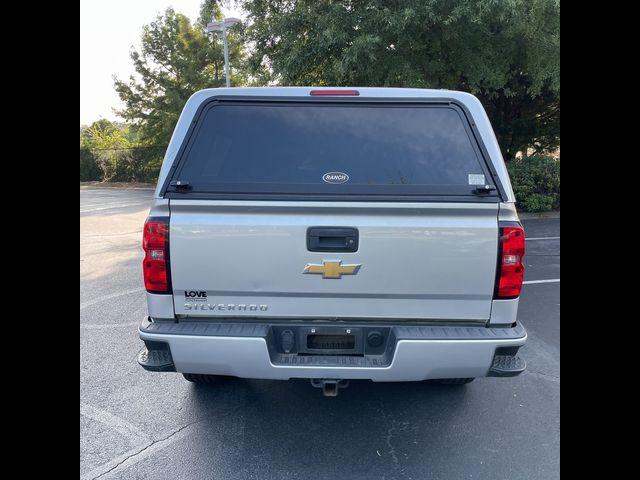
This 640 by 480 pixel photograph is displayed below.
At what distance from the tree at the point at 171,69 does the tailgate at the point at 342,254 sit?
23.5 m

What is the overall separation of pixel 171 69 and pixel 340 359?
85.6 feet

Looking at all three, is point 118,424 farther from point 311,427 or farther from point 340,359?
point 340,359

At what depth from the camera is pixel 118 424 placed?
3.01 metres

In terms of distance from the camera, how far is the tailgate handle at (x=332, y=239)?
2395 millimetres

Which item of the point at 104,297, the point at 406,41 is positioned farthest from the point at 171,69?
the point at 104,297

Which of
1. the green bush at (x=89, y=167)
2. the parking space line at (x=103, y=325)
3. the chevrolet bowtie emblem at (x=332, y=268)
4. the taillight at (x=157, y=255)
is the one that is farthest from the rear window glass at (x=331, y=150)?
the green bush at (x=89, y=167)

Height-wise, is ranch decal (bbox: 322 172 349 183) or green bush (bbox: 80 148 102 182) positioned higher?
green bush (bbox: 80 148 102 182)

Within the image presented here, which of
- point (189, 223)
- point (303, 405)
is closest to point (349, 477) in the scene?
point (303, 405)

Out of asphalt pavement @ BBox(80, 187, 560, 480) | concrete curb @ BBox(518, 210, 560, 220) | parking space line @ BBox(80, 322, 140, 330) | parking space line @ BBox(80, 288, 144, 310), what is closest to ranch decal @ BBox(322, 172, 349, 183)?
asphalt pavement @ BBox(80, 187, 560, 480)

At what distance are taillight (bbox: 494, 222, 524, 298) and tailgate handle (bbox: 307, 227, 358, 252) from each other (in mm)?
821

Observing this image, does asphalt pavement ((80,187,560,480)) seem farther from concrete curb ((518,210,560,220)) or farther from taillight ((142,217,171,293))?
concrete curb ((518,210,560,220))

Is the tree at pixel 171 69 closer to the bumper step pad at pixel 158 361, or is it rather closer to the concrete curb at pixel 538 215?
the concrete curb at pixel 538 215

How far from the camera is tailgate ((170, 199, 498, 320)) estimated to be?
238cm

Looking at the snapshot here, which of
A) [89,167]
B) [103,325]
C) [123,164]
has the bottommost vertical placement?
[103,325]
